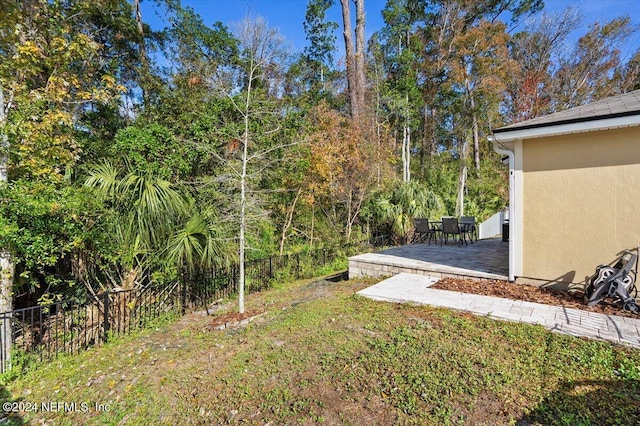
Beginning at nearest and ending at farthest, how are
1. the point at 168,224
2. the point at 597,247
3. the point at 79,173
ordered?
1. the point at 597,247
2. the point at 168,224
3. the point at 79,173

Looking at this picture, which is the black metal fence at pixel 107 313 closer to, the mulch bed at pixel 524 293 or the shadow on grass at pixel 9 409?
the shadow on grass at pixel 9 409

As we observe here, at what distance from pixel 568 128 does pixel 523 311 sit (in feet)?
8.89

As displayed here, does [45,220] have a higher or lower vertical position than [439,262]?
higher

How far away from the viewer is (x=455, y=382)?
2.77m

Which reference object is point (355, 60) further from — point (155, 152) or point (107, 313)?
point (107, 313)

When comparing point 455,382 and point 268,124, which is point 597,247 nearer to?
point 455,382

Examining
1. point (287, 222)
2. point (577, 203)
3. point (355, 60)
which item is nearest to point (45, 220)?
point (287, 222)

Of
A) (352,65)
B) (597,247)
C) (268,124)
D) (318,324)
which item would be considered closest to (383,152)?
(352,65)

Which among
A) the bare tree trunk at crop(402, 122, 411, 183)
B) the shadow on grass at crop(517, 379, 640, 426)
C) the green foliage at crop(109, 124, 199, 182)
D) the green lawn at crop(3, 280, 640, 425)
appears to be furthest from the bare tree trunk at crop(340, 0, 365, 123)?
the shadow on grass at crop(517, 379, 640, 426)

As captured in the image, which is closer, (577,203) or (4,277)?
(4,277)

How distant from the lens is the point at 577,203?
15.8ft

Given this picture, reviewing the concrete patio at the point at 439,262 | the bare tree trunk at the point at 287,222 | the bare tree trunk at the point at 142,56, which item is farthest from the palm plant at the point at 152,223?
the bare tree trunk at the point at 142,56

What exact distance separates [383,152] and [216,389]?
33.4ft

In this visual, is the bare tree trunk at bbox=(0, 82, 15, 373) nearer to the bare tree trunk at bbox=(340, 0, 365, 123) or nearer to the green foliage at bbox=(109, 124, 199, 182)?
the green foliage at bbox=(109, 124, 199, 182)
